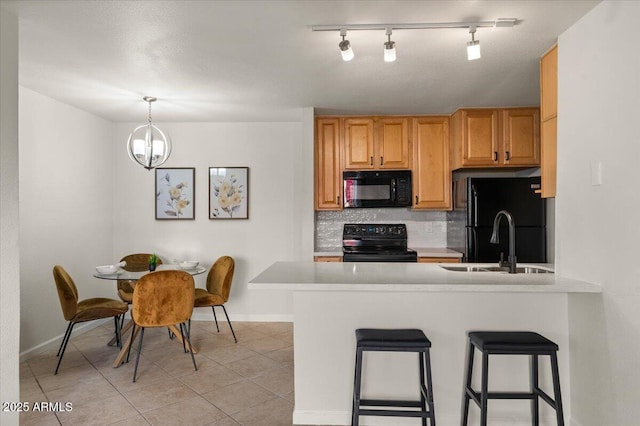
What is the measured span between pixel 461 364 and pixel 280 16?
218 cm

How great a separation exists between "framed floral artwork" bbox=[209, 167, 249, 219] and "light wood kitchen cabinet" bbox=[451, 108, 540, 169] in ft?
7.83

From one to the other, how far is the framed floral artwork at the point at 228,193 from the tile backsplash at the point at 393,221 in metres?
0.89

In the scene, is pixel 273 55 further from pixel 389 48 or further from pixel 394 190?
pixel 394 190

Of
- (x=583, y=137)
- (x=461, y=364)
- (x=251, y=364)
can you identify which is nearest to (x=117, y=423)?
(x=251, y=364)

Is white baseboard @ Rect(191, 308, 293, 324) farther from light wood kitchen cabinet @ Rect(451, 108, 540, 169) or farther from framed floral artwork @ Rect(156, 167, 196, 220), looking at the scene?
light wood kitchen cabinet @ Rect(451, 108, 540, 169)

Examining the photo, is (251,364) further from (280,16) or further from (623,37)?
(623,37)

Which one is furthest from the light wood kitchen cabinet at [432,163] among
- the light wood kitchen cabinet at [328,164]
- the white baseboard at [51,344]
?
the white baseboard at [51,344]

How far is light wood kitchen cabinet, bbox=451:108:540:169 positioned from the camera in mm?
3928

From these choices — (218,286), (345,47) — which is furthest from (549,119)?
(218,286)

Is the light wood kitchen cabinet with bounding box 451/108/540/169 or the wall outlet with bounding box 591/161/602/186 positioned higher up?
the light wood kitchen cabinet with bounding box 451/108/540/169

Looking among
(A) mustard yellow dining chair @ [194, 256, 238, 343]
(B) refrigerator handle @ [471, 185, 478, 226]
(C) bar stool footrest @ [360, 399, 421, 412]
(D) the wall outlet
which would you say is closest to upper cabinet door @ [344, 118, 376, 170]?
(B) refrigerator handle @ [471, 185, 478, 226]

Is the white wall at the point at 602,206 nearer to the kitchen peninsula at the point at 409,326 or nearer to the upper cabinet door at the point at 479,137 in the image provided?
the kitchen peninsula at the point at 409,326

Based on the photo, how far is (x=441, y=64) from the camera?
9.33 feet

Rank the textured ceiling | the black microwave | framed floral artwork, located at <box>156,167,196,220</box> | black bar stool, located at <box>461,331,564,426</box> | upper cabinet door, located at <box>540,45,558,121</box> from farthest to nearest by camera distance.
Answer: framed floral artwork, located at <box>156,167,196,220</box> < the black microwave < upper cabinet door, located at <box>540,45,558,121</box> < the textured ceiling < black bar stool, located at <box>461,331,564,426</box>
